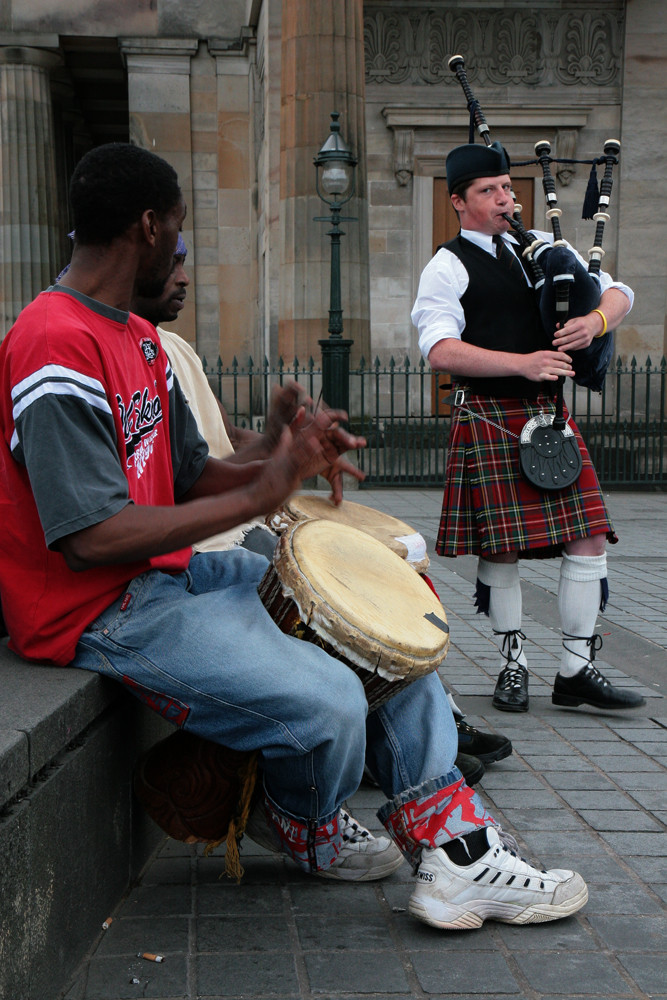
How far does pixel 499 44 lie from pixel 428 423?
5143 millimetres

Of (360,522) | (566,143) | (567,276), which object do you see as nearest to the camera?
(360,522)

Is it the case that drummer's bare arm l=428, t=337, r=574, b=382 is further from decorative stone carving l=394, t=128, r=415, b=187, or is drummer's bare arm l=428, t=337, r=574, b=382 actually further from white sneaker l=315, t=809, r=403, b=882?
decorative stone carving l=394, t=128, r=415, b=187

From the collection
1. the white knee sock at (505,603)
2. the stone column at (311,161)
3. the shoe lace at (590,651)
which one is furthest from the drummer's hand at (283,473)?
the stone column at (311,161)

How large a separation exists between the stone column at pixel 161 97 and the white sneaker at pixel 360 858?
1452 cm

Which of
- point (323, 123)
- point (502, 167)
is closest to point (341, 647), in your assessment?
point (502, 167)

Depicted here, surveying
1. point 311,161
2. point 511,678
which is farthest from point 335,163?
point 511,678

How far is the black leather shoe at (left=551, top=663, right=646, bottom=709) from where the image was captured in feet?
13.1

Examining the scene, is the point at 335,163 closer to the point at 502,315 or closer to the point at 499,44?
the point at 499,44

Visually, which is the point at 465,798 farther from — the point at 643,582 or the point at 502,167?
the point at 643,582

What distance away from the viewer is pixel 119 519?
209cm

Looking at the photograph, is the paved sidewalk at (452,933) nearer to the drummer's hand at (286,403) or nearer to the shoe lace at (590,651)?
the shoe lace at (590,651)

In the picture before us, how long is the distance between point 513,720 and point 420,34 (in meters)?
12.4

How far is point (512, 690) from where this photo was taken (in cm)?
404

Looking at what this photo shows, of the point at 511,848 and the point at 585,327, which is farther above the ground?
the point at 585,327
